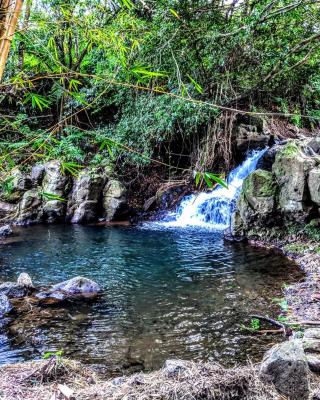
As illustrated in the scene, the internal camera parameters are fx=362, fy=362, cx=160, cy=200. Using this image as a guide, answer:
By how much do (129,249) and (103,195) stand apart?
4.95m

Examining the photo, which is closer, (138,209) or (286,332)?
(286,332)

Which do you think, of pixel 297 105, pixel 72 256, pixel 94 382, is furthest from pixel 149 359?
pixel 297 105

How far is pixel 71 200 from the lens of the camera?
13625 millimetres

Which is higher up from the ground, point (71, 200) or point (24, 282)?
point (71, 200)

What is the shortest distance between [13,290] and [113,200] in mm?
7745

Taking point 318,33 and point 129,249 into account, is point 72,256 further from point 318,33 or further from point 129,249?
point 318,33

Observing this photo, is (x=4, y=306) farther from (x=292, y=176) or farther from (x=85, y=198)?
(x=85, y=198)

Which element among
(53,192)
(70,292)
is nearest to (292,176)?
(70,292)

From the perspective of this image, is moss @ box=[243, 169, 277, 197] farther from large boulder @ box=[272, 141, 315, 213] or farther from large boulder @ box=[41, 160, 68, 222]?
large boulder @ box=[41, 160, 68, 222]

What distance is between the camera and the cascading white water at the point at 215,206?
11562 mm

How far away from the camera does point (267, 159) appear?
11.8 meters

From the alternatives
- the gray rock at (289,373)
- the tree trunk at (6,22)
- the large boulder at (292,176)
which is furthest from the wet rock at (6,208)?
the tree trunk at (6,22)

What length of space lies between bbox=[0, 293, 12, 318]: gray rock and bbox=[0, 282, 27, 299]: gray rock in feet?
1.23

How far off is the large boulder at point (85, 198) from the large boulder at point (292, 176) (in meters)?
6.88
